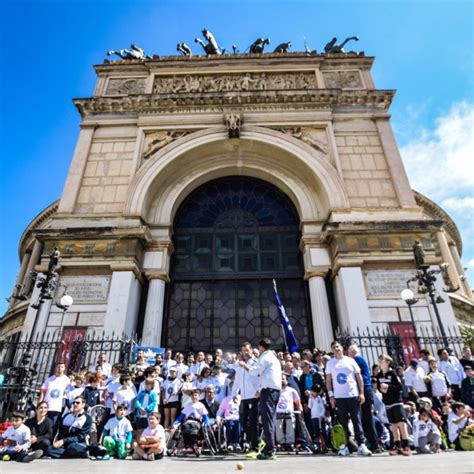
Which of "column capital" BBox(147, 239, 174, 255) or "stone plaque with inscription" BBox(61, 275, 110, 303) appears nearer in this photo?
"stone plaque with inscription" BBox(61, 275, 110, 303)

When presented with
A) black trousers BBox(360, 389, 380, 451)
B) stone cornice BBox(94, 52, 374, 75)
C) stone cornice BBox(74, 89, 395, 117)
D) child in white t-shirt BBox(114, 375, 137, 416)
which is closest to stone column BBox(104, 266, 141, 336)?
child in white t-shirt BBox(114, 375, 137, 416)

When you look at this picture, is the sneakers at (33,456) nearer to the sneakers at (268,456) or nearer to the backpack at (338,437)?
the sneakers at (268,456)

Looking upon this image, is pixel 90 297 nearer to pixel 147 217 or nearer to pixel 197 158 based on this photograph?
pixel 147 217

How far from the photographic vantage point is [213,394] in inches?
300

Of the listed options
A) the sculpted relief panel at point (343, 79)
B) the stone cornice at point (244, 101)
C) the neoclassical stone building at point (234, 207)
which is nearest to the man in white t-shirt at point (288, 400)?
the neoclassical stone building at point (234, 207)

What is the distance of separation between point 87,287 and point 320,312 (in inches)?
329

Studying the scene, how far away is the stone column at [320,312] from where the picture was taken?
41.0 feet

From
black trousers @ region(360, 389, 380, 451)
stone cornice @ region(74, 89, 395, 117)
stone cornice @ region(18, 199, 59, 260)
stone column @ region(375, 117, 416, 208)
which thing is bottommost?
black trousers @ region(360, 389, 380, 451)

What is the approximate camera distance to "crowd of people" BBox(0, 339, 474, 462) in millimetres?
5801

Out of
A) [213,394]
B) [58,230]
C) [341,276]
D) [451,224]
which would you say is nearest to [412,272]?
[341,276]

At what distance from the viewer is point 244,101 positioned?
17219 mm

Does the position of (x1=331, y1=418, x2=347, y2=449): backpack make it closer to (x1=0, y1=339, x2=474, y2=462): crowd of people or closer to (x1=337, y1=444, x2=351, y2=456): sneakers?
(x1=0, y1=339, x2=474, y2=462): crowd of people

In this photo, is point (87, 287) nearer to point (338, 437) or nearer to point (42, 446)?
point (42, 446)

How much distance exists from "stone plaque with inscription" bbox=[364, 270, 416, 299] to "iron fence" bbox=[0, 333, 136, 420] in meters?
8.16
